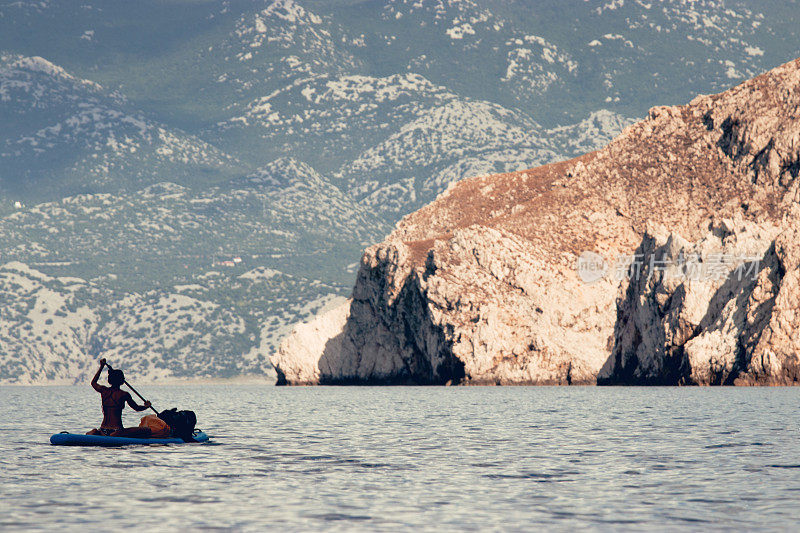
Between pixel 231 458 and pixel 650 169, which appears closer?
pixel 231 458

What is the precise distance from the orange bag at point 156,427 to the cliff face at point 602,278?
6587 cm

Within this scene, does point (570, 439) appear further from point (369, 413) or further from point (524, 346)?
point (524, 346)

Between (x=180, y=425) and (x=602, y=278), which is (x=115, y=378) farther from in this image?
(x=602, y=278)

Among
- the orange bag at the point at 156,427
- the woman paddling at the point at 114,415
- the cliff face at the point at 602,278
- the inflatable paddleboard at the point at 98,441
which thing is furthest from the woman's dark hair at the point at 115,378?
the cliff face at the point at 602,278

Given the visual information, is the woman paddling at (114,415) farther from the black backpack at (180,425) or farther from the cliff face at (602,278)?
the cliff face at (602,278)

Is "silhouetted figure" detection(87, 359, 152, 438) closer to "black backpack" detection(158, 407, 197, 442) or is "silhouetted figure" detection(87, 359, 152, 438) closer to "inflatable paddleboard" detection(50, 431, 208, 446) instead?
"inflatable paddleboard" detection(50, 431, 208, 446)

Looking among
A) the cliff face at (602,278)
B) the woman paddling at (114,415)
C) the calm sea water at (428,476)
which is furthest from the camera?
the cliff face at (602,278)

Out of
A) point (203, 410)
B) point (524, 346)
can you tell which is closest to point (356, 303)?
point (524, 346)

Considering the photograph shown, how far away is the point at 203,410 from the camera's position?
85.4m

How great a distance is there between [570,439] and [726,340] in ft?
185

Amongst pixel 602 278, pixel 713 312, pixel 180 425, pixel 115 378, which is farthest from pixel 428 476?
pixel 602 278

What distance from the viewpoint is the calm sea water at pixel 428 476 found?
28578 mm

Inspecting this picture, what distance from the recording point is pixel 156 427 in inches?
1876

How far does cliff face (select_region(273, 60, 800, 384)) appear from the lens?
110 m
